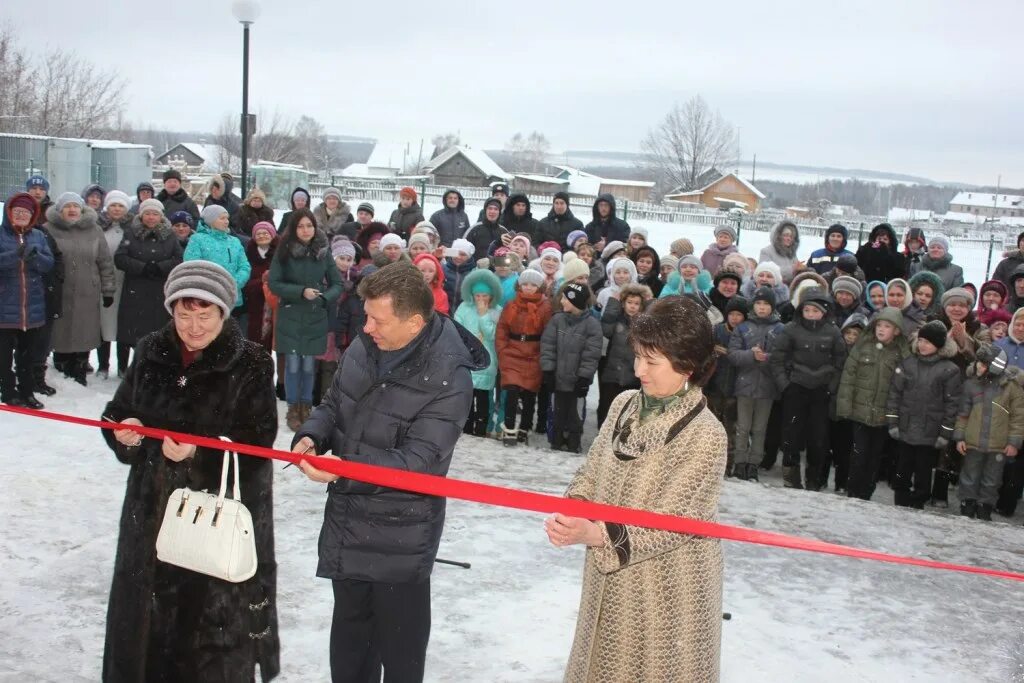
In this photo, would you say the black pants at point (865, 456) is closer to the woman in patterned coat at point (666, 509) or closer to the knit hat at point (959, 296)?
the knit hat at point (959, 296)

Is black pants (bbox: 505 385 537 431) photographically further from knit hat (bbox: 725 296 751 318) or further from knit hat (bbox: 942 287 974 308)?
knit hat (bbox: 942 287 974 308)

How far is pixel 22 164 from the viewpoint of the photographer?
23141 millimetres

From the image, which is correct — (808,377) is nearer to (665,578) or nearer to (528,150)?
(665,578)

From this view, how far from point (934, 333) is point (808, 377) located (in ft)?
3.68

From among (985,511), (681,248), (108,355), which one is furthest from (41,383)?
(985,511)

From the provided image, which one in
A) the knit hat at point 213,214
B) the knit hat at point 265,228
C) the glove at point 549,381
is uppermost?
the knit hat at point 213,214

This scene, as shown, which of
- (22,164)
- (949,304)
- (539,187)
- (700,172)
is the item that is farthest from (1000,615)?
(700,172)

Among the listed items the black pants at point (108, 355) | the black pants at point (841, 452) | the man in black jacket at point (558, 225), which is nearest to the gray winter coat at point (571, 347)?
the black pants at point (841, 452)

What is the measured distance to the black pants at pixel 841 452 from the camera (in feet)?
31.4

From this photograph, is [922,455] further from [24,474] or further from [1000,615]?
[24,474]

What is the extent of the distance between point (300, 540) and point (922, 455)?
17.3ft

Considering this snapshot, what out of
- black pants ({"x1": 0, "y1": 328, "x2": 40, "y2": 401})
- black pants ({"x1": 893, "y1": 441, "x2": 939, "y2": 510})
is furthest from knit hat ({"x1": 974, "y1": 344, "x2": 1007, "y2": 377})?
black pants ({"x1": 0, "y1": 328, "x2": 40, "y2": 401})

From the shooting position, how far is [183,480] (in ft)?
13.0

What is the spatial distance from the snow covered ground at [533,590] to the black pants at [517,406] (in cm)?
163
